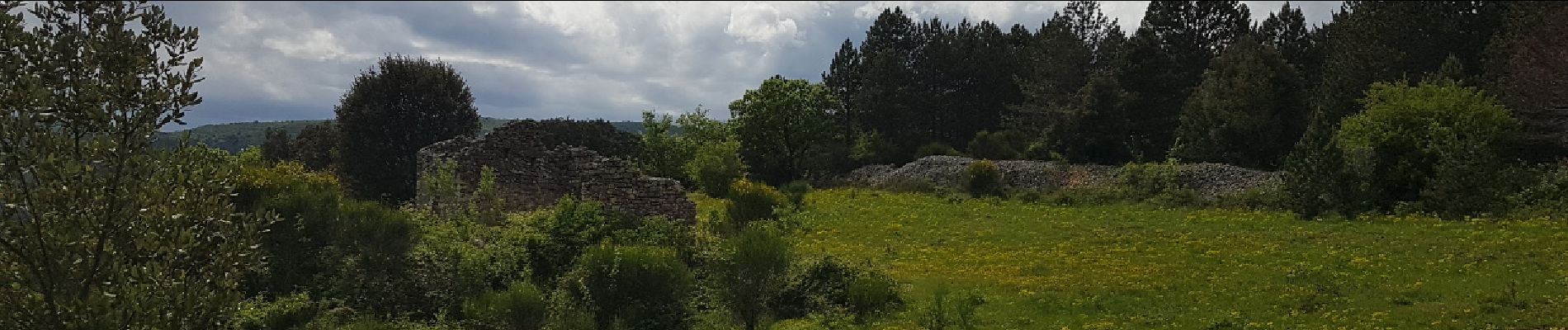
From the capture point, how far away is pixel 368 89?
Answer: 36.5 m

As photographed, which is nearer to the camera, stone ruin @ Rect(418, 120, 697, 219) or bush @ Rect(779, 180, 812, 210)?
stone ruin @ Rect(418, 120, 697, 219)

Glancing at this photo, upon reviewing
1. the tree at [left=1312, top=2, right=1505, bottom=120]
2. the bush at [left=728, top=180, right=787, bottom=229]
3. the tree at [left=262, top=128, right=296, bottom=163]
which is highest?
the tree at [left=1312, top=2, right=1505, bottom=120]

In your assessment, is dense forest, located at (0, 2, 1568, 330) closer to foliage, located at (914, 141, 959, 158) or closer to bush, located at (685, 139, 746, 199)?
bush, located at (685, 139, 746, 199)

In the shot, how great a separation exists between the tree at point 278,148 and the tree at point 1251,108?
54.2 metres

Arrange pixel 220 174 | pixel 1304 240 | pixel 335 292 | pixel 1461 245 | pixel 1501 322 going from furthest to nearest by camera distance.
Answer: pixel 1304 240, pixel 1461 245, pixel 335 292, pixel 1501 322, pixel 220 174

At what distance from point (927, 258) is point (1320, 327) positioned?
9.11 meters

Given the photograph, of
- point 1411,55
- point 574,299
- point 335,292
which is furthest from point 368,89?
point 1411,55

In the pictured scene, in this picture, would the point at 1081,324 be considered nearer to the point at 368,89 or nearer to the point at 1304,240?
the point at 1304,240

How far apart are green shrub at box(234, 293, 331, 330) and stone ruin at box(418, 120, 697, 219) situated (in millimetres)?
8351

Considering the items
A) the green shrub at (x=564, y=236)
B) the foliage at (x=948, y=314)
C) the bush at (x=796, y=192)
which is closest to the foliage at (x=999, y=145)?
the bush at (x=796, y=192)

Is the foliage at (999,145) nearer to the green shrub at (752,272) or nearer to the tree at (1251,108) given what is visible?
the tree at (1251,108)

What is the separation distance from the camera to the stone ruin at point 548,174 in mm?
20766

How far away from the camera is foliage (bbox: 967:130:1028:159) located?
5181 cm

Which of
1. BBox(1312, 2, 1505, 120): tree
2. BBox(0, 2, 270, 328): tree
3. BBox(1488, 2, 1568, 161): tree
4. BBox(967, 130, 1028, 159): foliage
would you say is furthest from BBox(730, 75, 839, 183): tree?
BBox(0, 2, 270, 328): tree
